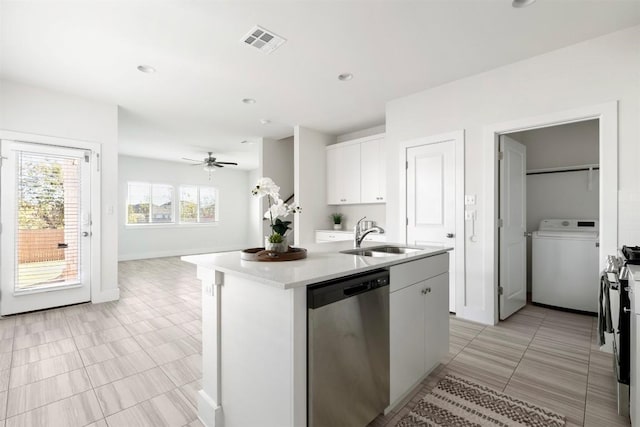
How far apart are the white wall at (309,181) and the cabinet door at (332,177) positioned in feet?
0.27

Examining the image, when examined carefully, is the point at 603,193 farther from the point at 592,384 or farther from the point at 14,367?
the point at 14,367

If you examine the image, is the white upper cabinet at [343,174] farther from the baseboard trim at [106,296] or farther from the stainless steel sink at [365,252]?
the baseboard trim at [106,296]

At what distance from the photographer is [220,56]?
9.30 ft

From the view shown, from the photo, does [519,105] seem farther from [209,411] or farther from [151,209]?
[151,209]

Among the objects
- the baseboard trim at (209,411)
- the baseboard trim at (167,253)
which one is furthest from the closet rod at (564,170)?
the baseboard trim at (167,253)

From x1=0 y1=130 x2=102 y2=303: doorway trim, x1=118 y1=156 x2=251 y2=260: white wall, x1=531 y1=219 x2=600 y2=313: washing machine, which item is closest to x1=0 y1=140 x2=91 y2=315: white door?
x1=0 y1=130 x2=102 y2=303: doorway trim

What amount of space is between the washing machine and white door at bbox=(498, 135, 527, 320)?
204mm

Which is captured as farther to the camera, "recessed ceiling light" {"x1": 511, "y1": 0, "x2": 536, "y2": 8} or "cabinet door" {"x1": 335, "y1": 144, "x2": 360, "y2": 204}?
"cabinet door" {"x1": 335, "y1": 144, "x2": 360, "y2": 204}

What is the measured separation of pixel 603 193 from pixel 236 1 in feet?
10.7

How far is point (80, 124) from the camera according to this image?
12.4 feet

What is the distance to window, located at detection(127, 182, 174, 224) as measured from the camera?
25.3 ft

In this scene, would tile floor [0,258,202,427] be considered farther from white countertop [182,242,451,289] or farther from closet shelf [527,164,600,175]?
closet shelf [527,164,600,175]

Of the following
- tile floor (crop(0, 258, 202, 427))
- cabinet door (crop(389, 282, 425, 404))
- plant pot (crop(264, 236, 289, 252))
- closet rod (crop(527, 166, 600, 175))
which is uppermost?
closet rod (crop(527, 166, 600, 175))

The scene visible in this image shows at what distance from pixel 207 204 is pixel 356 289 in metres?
8.47
